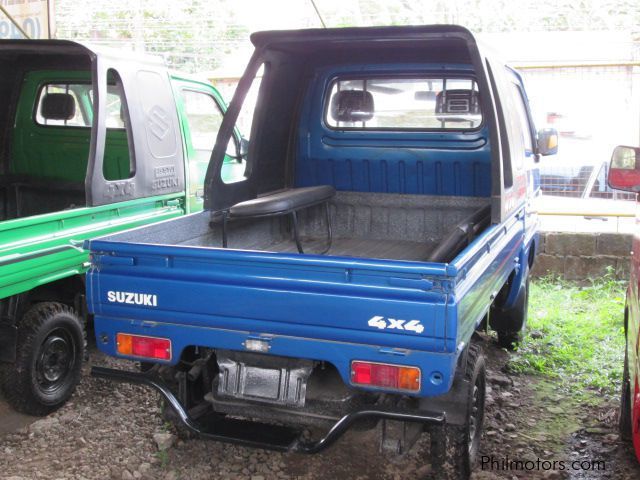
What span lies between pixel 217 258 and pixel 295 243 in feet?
6.28

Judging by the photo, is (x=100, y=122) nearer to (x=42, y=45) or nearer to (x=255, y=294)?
(x=42, y=45)

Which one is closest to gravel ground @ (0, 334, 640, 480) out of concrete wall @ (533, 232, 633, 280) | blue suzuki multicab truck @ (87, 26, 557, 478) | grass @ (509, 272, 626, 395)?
blue suzuki multicab truck @ (87, 26, 557, 478)

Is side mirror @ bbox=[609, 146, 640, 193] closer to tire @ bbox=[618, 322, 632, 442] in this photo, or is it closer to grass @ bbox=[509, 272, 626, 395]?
tire @ bbox=[618, 322, 632, 442]

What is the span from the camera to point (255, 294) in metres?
2.85

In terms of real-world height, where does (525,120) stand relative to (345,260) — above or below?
above

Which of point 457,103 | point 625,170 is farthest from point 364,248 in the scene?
point 625,170

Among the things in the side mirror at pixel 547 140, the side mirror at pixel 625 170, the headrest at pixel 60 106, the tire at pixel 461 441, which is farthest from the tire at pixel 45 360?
the side mirror at pixel 547 140

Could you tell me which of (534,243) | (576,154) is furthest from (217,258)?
(576,154)

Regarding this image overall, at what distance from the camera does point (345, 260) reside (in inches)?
108

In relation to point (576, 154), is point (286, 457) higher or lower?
lower

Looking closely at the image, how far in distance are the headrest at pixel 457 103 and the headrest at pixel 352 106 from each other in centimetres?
46

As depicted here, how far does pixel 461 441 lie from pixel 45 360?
2448 mm

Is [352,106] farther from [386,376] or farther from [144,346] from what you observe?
[386,376]

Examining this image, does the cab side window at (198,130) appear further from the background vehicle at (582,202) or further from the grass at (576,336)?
the background vehicle at (582,202)
